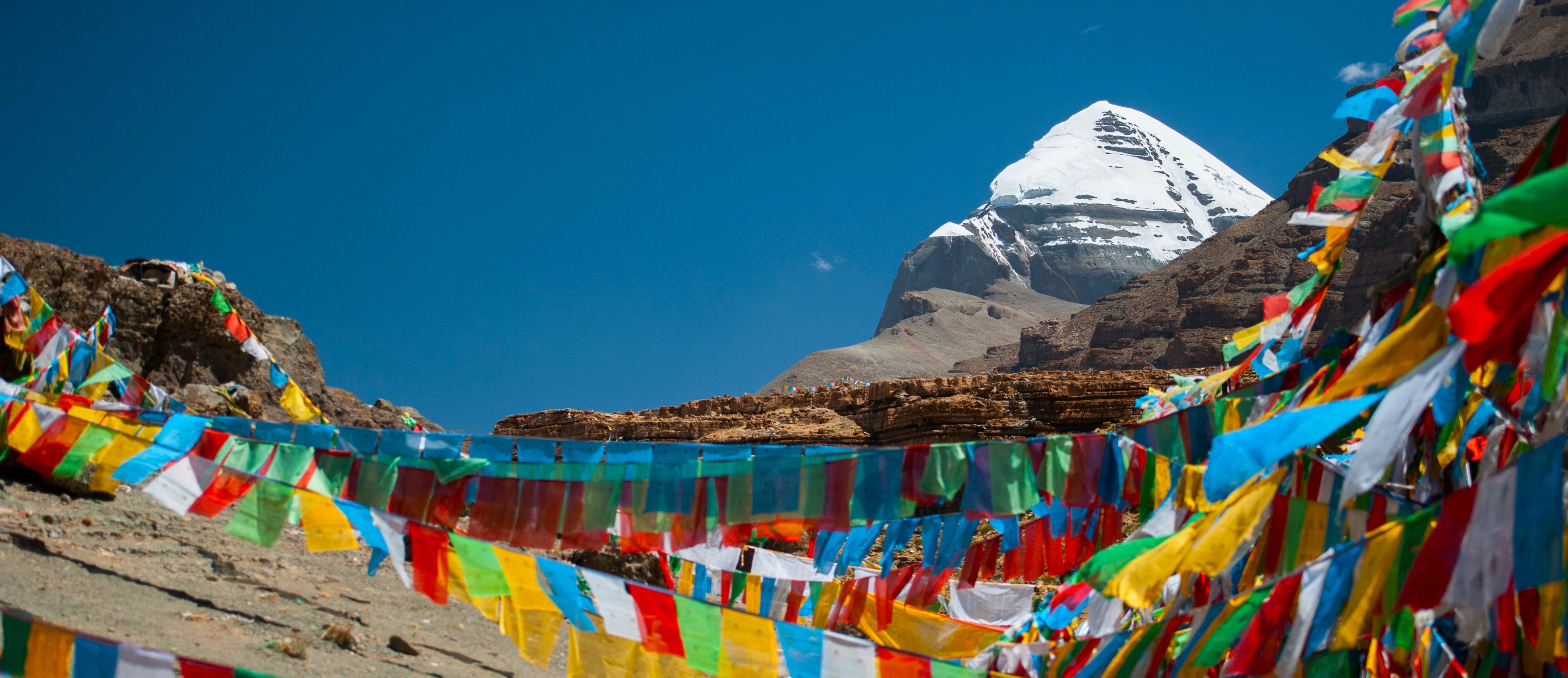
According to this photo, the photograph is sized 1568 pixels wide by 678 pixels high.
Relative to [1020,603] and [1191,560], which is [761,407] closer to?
[1020,603]

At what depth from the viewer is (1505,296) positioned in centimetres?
226

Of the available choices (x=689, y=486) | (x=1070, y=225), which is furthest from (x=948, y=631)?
(x=1070, y=225)

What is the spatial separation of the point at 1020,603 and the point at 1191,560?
528cm

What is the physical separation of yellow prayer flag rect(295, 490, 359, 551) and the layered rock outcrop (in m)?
11.2

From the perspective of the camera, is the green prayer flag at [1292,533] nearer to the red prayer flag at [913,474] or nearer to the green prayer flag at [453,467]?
the red prayer flag at [913,474]

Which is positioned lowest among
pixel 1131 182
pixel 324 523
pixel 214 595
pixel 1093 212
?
pixel 214 595

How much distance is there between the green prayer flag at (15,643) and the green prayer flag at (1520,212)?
177 inches

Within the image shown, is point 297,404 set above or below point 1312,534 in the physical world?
above

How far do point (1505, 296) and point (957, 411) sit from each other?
1516 centimetres

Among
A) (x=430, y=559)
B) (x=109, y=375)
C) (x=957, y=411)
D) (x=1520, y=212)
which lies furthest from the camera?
(x=957, y=411)

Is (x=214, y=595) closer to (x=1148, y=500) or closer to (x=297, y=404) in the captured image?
(x=1148, y=500)

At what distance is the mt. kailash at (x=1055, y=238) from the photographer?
9925cm

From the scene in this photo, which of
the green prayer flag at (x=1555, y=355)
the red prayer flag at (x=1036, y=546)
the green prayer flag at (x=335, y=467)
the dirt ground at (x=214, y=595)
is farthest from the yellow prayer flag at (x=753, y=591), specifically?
the green prayer flag at (x=1555, y=355)

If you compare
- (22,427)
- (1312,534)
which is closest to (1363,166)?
(1312,534)
